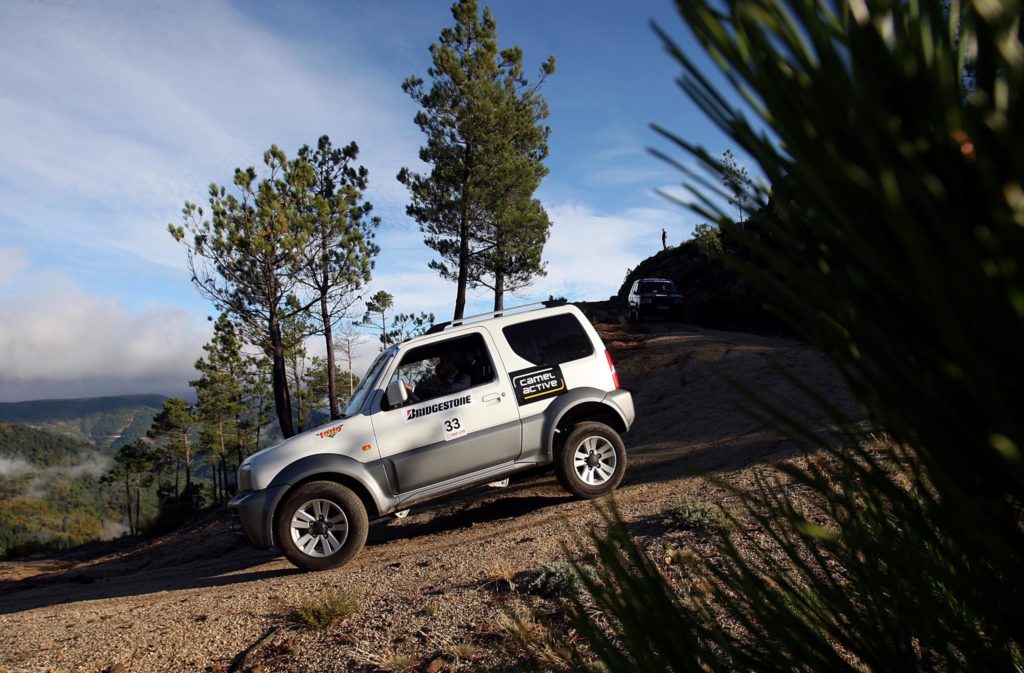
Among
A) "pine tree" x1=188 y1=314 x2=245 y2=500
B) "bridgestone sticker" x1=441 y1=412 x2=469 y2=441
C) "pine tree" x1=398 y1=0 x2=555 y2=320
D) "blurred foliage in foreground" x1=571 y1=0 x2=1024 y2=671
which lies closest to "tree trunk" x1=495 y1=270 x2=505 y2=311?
"pine tree" x1=398 y1=0 x2=555 y2=320

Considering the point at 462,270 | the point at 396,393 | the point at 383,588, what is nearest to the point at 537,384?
the point at 396,393

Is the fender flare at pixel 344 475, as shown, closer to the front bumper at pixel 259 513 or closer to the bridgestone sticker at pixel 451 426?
the front bumper at pixel 259 513

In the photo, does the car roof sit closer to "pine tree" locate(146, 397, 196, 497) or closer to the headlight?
the headlight

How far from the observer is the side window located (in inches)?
309

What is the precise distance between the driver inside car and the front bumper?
187cm

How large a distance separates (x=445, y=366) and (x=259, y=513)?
2.60m

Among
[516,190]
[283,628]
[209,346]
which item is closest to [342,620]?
[283,628]

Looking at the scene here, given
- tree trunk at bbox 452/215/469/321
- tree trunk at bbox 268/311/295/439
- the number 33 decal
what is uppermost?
tree trunk at bbox 452/215/469/321

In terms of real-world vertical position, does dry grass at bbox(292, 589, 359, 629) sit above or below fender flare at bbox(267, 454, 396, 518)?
below

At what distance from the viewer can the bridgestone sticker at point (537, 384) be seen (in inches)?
309

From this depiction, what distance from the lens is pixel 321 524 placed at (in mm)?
7141

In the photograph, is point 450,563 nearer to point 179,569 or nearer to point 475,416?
point 475,416

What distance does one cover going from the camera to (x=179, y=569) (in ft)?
35.2

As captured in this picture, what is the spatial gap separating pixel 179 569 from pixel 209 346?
3357cm
